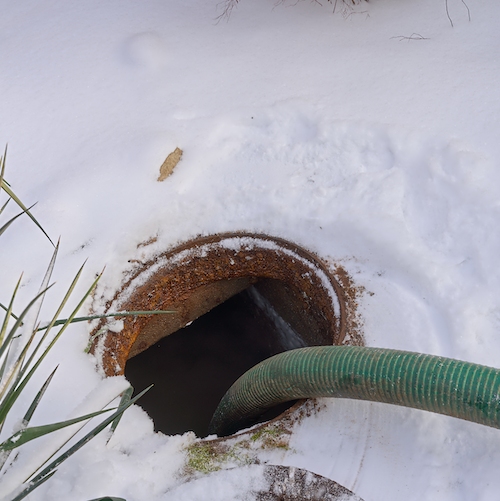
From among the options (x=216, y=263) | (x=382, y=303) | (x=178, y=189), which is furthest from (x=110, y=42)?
(x=382, y=303)

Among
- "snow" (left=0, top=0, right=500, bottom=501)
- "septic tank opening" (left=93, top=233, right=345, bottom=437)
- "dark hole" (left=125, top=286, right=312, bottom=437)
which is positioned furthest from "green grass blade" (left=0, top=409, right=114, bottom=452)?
"dark hole" (left=125, top=286, right=312, bottom=437)

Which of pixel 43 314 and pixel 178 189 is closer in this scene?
pixel 43 314

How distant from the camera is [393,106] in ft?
11.2

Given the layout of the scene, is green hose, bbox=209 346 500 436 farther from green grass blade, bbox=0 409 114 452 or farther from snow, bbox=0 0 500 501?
green grass blade, bbox=0 409 114 452

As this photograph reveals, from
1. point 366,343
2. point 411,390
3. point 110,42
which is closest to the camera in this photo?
point 411,390

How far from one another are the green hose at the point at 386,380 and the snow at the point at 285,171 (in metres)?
0.30

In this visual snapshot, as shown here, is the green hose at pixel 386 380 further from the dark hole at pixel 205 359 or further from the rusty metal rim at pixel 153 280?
the dark hole at pixel 205 359

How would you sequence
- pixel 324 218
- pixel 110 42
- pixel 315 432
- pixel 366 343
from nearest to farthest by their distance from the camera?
pixel 315 432
pixel 366 343
pixel 324 218
pixel 110 42

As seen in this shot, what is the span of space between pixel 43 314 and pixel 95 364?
1.58ft

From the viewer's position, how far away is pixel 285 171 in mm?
3354

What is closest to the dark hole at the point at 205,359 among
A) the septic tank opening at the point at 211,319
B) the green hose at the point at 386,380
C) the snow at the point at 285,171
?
the septic tank opening at the point at 211,319

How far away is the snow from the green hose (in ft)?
0.98

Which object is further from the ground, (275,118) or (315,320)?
(275,118)

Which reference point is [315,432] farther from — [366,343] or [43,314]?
[43,314]
